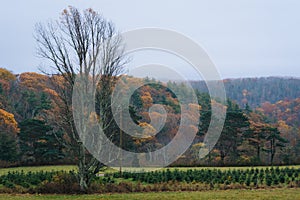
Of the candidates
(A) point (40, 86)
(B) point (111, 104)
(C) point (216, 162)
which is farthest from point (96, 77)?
(A) point (40, 86)

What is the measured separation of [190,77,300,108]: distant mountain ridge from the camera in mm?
47219

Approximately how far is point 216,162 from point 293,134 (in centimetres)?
1017

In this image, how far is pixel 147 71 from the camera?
46.2 feet

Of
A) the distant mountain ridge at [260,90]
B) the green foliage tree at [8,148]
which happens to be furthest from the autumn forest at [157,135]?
the distant mountain ridge at [260,90]

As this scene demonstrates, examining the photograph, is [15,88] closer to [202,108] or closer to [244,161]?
[202,108]

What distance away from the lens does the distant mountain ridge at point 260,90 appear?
4722 cm

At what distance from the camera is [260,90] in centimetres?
5225

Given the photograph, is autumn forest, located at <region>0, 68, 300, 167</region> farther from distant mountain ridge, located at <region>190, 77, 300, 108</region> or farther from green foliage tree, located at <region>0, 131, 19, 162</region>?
distant mountain ridge, located at <region>190, 77, 300, 108</region>

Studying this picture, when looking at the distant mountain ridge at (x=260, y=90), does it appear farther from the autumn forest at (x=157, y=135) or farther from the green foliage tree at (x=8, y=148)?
the green foliage tree at (x=8, y=148)

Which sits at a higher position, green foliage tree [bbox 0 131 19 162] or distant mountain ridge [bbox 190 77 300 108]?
distant mountain ridge [bbox 190 77 300 108]

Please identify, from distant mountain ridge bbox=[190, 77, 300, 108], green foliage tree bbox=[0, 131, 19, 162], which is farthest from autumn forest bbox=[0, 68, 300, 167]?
distant mountain ridge bbox=[190, 77, 300, 108]

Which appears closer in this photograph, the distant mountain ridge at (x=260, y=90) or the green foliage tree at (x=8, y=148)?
the green foliage tree at (x=8, y=148)

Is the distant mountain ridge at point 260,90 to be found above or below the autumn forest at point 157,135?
above

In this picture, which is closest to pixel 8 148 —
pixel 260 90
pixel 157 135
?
pixel 157 135
